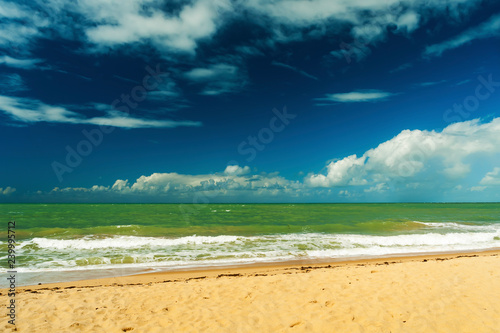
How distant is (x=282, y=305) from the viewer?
6609 mm

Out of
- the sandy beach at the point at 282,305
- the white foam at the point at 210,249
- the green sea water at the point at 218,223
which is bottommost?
the green sea water at the point at 218,223

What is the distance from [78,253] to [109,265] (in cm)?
385

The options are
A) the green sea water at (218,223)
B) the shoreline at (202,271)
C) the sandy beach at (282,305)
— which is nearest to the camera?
the sandy beach at (282,305)

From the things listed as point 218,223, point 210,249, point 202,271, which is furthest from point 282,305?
point 218,223

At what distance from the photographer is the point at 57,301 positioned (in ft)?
23.6

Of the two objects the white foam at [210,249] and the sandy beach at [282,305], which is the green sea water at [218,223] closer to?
the white foam at [210,249]

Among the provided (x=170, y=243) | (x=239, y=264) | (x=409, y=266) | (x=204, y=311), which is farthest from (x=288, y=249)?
(x=204, y=311)

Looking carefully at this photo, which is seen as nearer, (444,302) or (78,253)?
(444,302)

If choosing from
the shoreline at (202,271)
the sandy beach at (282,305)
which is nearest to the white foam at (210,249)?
the shoreline at (202,271)

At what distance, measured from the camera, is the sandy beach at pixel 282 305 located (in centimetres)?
559

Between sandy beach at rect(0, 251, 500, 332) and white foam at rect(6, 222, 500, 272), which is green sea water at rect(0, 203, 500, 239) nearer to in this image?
white foam at rect(6, 222, 500, 272)

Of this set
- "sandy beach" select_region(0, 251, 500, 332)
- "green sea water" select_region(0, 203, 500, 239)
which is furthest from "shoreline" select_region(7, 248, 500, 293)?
"green sea water" select_region(0, 203, 500, 239)

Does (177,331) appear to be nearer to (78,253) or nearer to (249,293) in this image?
(249,293)

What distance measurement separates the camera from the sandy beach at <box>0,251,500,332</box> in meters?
5.59
